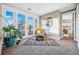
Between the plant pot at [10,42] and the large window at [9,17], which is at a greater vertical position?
the large window at [9,17]

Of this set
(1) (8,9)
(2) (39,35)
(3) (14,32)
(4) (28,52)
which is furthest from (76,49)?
(1) (8,9)

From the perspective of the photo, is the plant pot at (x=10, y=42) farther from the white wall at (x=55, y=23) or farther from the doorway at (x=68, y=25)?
the doorway at (x=68, y=25)

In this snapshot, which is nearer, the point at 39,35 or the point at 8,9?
the point at 8,9

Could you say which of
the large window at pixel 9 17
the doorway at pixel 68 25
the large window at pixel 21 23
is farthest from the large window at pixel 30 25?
the doorway at pixel 68 25

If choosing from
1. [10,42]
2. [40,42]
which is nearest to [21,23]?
[10,42]

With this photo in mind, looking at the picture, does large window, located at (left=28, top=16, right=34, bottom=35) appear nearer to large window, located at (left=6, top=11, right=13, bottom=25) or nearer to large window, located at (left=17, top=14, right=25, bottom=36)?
large window, located at (left=17, top=14, right=25, bottom=36)

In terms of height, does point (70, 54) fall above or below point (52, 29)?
below

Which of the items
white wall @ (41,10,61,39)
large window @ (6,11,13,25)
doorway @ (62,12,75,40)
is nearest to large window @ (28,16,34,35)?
white wall @ (41,10,61,39)

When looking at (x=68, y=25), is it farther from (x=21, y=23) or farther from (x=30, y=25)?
(x=21, y=23)

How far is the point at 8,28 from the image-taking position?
2.36m

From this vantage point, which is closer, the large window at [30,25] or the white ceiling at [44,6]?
the white ceiling at [44,6]
